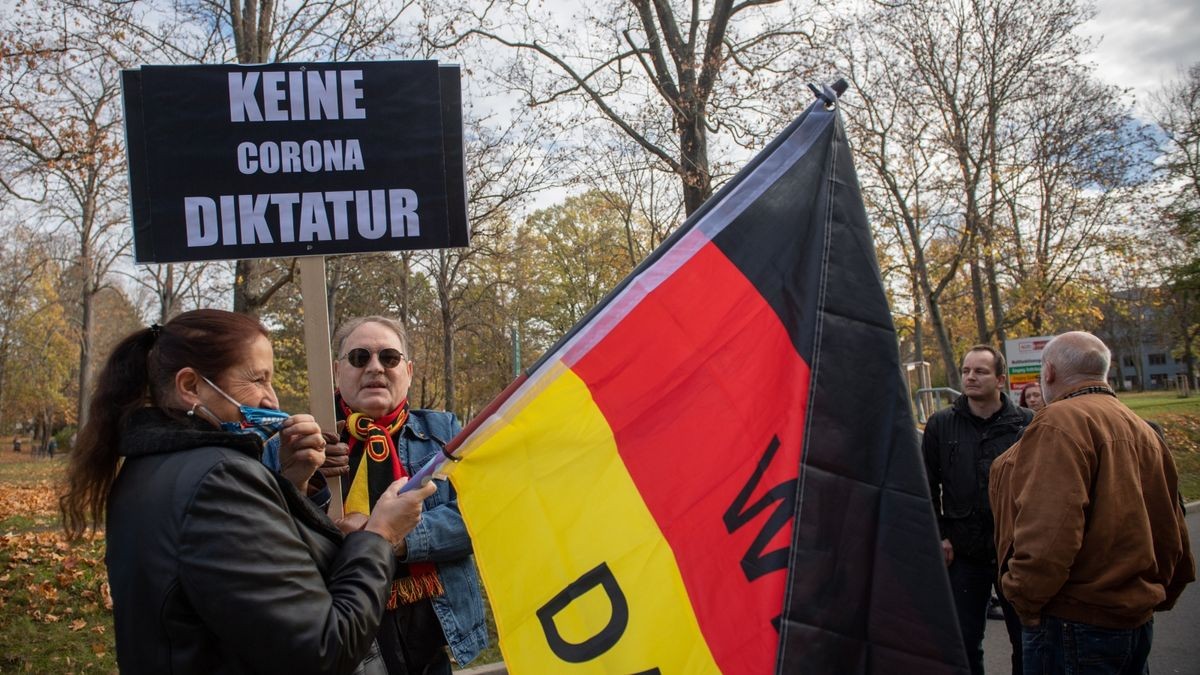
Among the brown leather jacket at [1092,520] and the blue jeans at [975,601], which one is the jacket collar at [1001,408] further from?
the brown leather jacket at [1092,520]

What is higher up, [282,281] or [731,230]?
[282,281]

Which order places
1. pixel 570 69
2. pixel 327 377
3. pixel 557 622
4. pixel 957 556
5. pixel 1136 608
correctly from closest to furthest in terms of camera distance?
pixel 557 622 < pixel 327 377 < pixel 1136 608 < pixel 957 556 < pixel 570 69

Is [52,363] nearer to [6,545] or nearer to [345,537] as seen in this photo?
[6,545]

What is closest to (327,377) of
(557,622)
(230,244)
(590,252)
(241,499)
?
(230,244)

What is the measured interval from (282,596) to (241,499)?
0.72 feet

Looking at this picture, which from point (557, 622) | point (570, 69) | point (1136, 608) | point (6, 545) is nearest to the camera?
point (557, 622)

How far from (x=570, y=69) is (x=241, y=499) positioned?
12604 mm

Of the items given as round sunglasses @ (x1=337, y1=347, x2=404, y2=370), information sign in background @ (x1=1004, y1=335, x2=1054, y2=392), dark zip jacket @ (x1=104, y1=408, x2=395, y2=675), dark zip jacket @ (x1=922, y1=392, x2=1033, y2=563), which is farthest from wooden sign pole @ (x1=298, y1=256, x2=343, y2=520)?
information sign in background @ (x1=1004, y1=335, x2=1054, y2=392)

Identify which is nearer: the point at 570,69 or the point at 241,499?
the point at 241,499

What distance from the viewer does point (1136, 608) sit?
9.83 feet

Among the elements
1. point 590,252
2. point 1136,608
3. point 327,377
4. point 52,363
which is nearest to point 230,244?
point 327,377

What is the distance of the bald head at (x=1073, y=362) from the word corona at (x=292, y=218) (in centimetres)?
260

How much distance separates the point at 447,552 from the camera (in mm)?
2629

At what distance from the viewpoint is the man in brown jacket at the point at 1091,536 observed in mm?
3004
